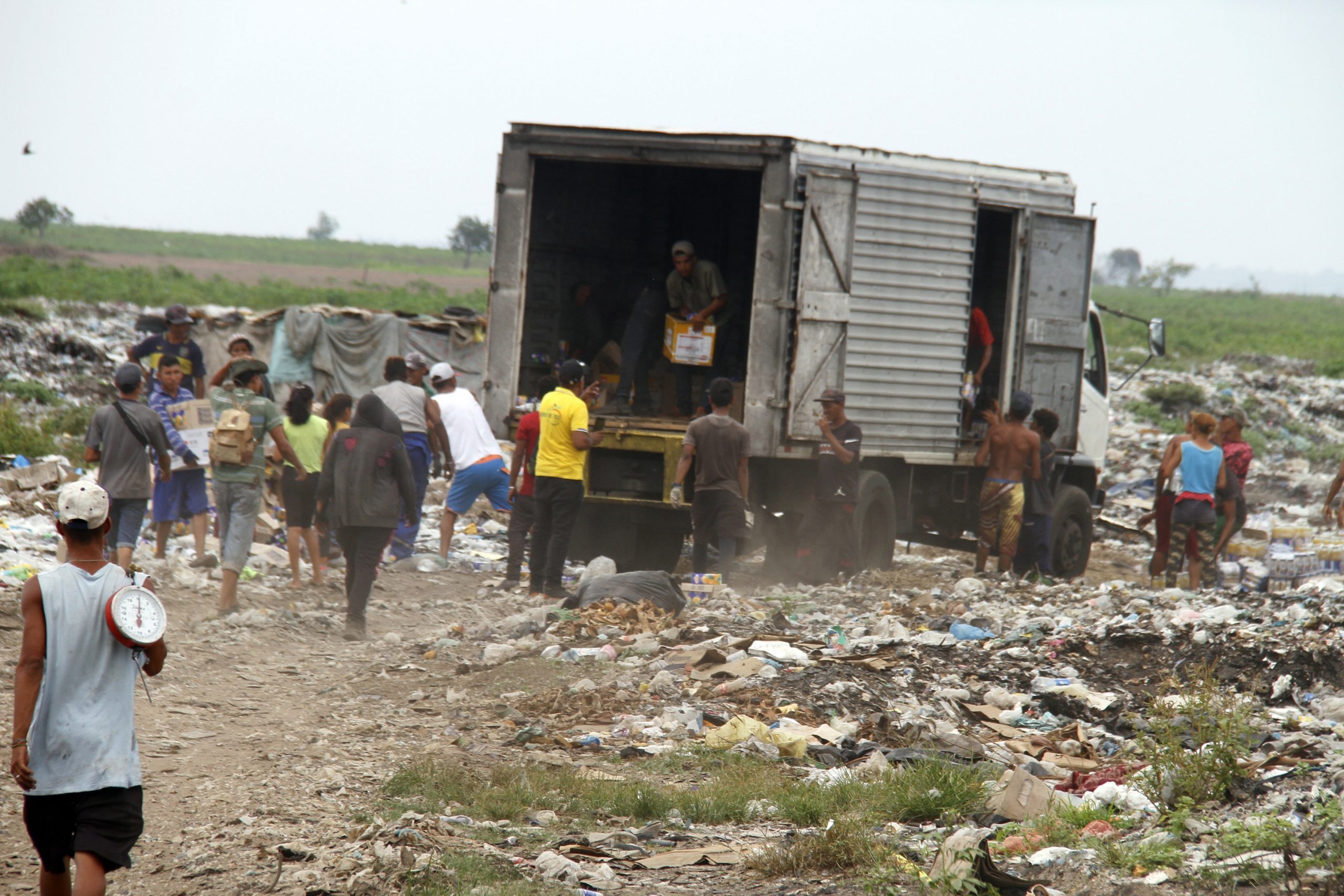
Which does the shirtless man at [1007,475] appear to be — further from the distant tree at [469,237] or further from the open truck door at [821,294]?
the distant tree at [469,237]

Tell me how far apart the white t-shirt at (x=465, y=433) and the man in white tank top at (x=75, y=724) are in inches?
254

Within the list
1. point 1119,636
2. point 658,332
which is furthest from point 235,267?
point 1119,636

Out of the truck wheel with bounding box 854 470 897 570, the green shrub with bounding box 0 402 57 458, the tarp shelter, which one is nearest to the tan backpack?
the truck wheel with bounding box 854 470 897 570

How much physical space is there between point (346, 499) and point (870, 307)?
13.1ft

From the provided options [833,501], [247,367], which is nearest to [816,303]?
[833,501]

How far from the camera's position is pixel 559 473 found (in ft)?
27.1

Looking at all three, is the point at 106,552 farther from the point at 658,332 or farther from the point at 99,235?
the point at 99,235

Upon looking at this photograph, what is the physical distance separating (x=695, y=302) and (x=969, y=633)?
372 centimetres

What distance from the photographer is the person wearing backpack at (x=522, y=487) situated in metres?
8.60

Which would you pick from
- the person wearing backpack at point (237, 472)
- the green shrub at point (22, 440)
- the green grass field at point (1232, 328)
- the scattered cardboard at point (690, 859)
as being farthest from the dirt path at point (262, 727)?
the green grass field at point (1232, 328)

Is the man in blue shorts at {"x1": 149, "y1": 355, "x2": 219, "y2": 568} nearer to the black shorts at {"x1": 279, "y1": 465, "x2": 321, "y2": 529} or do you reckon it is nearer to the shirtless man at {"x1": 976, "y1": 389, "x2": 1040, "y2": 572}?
the black shorts at {"x1": 279, "y1": 465, "x2": 321, "y2": 529}

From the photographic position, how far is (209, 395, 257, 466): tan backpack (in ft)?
25.2

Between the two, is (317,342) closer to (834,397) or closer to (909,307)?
(909,307)

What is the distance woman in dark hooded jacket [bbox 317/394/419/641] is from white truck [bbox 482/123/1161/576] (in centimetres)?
148
